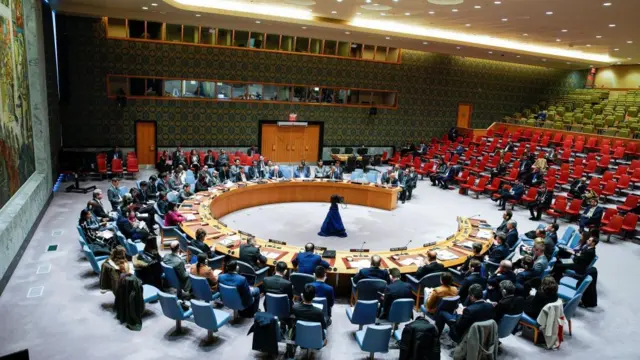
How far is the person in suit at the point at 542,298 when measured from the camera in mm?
6562

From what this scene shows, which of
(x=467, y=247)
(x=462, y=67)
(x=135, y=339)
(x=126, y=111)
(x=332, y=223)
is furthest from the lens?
(x=462, y=67)

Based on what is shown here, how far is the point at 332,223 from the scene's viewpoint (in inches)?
466

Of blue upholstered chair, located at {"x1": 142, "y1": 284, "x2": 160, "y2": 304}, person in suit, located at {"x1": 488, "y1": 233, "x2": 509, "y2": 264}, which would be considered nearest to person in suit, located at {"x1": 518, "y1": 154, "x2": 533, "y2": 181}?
person in suit, located at {"x1": 488, "y1": 233, "x2": 509, "y2": 264}

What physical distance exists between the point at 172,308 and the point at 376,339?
2898 millimetres

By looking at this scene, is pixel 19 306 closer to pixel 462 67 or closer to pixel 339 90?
pixel 339 90

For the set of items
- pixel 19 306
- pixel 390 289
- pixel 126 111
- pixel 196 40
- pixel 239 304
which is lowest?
pixel 19 306

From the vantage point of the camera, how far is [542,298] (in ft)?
22.1

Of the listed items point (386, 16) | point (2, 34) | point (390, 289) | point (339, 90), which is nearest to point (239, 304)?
point (390, 289)

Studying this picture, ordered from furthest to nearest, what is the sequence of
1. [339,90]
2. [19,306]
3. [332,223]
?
[339,90], [332,223], [19,306]

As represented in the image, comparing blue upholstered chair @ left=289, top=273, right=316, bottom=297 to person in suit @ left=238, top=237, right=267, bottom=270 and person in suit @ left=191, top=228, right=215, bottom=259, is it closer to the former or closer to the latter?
person in suit @ left=238, top=237, right=267, bottom=270

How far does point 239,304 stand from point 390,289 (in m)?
2.29

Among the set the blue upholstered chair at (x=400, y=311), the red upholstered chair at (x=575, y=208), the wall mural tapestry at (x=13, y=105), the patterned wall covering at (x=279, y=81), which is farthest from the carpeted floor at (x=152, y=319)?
the patterned wall covering at (x=279, y=81)

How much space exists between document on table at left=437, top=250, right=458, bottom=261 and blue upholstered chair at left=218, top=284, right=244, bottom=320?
3.98 m

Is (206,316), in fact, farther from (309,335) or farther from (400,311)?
(400,311)
